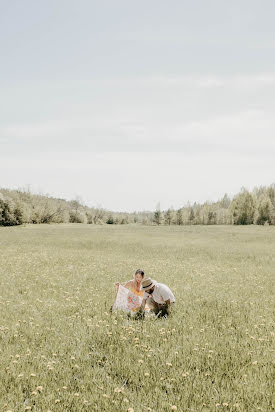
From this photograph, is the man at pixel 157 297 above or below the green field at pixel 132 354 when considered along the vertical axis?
above

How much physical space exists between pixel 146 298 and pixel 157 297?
12.3 inches

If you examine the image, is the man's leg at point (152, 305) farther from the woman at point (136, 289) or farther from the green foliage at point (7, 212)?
the green foliage at point (7, 212)

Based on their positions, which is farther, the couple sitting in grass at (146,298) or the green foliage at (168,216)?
the green foliage at (168,216)

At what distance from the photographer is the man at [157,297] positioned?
874 centimetres

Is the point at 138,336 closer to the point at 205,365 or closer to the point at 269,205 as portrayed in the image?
the point at 205,365

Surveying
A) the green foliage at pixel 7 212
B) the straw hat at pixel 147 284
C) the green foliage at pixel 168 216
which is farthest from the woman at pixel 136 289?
the green foliage at pixel 168 216

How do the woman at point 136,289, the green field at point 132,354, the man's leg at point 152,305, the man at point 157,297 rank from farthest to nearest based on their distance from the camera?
the man's leg at point 152,305, the man at point 157,297, the woman at point 136,289, the green field at point 132,354

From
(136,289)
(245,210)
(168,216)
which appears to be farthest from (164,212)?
(136,289)

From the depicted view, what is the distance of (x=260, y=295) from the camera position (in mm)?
11461

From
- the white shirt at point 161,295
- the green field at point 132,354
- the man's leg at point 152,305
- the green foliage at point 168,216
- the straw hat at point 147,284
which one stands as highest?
the green foliage at point 168,216

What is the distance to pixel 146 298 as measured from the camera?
8727mm

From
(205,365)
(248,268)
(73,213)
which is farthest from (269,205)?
(205,365)

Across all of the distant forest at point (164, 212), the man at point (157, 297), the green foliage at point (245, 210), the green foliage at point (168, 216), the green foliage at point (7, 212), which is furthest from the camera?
the green foliage at point (168, 216)

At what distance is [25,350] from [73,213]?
13044cm
